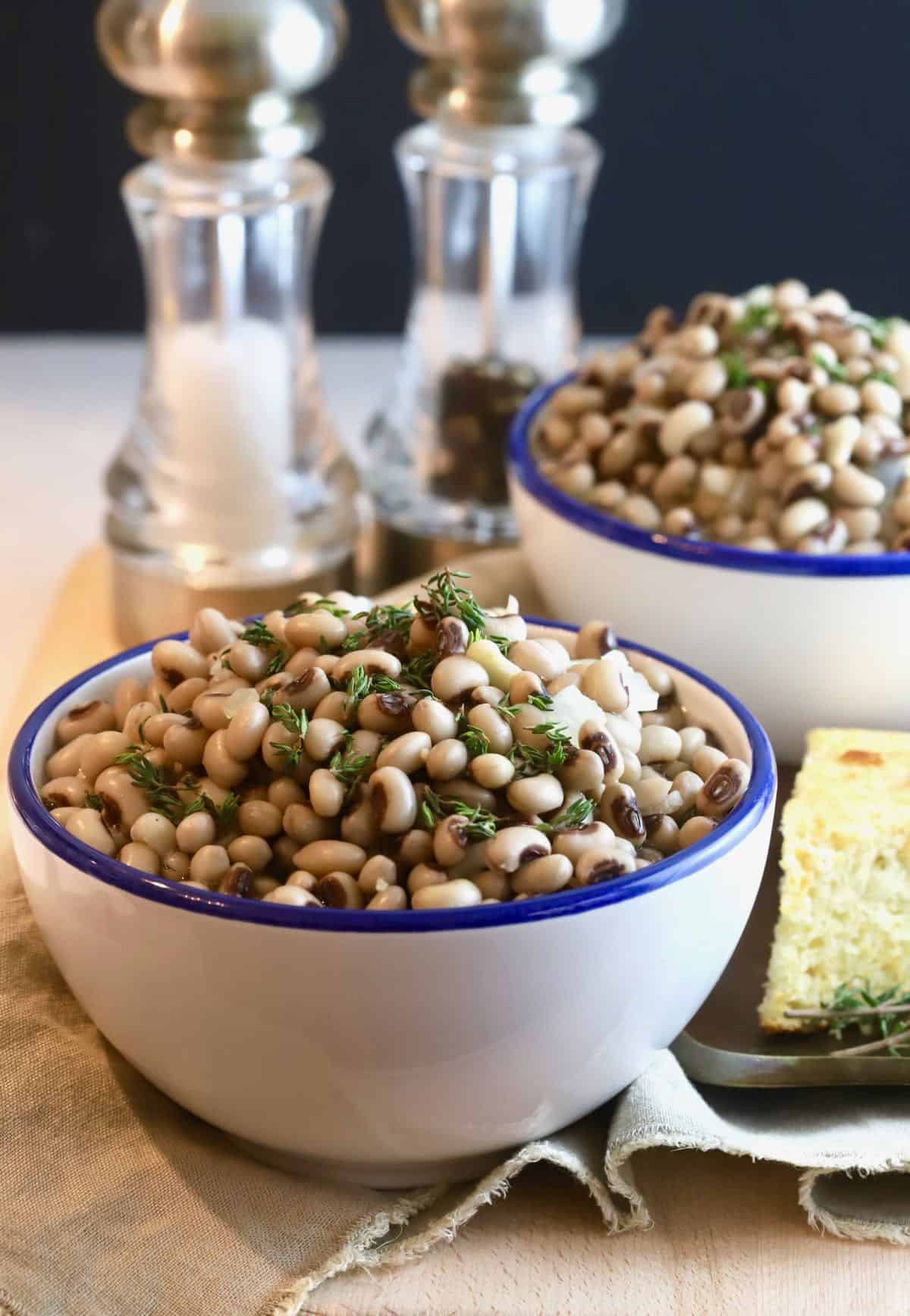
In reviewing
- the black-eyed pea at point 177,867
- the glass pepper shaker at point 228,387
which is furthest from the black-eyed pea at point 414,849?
the glass pepper shaker at point 228,387

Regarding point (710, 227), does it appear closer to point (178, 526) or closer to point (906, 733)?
point (178, 526)

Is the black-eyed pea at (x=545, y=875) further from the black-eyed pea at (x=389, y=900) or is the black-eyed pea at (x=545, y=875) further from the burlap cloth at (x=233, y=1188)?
the burlap cloth at (x=233, y=1188)

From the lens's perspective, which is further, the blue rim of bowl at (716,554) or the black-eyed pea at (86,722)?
the blue rim of bowl at (716,554)

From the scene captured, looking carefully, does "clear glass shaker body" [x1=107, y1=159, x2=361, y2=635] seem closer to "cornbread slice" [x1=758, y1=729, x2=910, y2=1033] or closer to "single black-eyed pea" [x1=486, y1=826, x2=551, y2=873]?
"cornbread slice" [x1=758, y1=729, x2=910, y2=1033]

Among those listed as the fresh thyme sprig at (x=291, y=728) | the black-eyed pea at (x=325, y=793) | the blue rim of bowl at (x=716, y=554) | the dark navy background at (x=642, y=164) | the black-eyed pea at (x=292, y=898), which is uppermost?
the fresh thyme sprig at (x=291, y=728)

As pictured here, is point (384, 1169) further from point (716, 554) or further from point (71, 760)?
point (716, 554)

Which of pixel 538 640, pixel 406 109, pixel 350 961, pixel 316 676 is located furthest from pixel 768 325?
pixel 406 109

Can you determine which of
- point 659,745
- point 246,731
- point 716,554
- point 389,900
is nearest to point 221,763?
point 246,731
